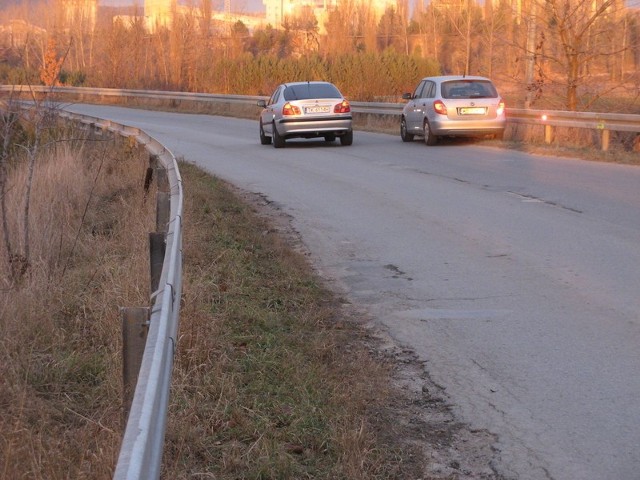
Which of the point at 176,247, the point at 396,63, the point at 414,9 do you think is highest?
the point at 414,9

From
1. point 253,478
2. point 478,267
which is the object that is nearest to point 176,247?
point 253,478

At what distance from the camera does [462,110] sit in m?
20.3

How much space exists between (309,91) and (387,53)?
2557 centimetres

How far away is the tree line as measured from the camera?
2481cm

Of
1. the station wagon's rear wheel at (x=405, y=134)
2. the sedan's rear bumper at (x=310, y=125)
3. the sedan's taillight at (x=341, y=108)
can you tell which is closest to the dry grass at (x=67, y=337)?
the sedan's rear bumper at (x=310, y=125)

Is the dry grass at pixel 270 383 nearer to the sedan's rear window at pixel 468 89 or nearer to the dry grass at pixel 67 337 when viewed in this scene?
the dry grass at pixel 67 337

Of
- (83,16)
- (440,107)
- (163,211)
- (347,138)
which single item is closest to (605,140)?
(440,107)

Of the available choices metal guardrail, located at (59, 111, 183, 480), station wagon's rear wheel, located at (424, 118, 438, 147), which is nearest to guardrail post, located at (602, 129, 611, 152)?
station wagon's rear wheel, located at (424, 118, 438, 147)

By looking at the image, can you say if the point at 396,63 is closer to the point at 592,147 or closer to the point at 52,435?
the point at 592,147

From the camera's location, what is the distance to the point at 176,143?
23188 millimetres

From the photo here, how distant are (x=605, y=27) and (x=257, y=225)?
73.9 feet

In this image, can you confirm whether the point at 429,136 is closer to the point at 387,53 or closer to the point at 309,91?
the point at 309,91

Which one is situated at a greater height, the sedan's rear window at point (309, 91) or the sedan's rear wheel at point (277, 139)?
the sedan's rear window at point (309, 91)

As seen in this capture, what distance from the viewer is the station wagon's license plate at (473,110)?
20.4m
